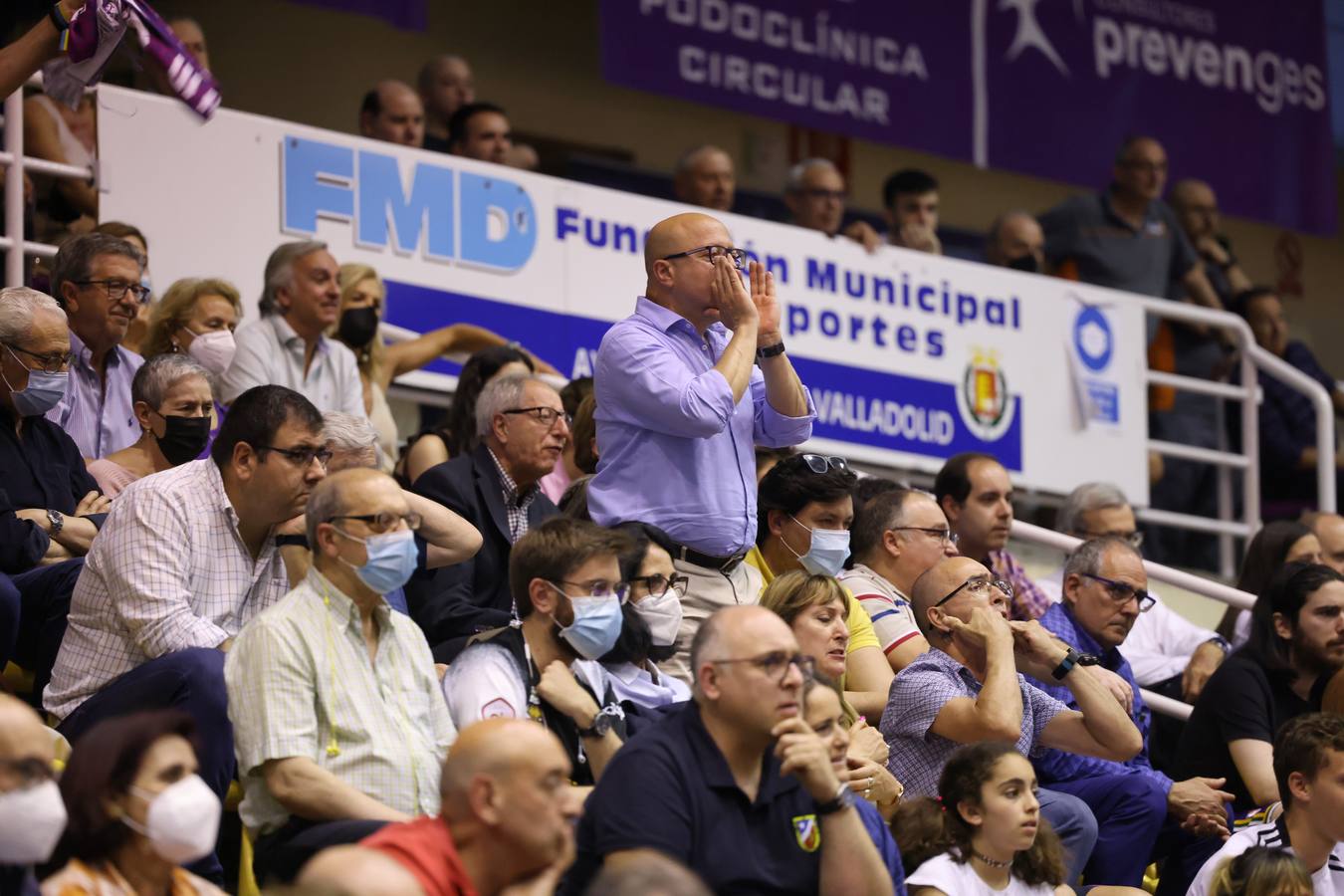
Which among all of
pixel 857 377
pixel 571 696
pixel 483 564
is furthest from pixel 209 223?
pixel 571 696

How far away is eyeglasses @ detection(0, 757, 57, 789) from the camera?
4.06 m

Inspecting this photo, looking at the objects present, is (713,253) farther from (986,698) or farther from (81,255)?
(81,255)

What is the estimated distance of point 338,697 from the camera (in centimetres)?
502

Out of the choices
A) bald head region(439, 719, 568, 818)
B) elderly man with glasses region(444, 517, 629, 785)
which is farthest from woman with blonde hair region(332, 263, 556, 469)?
bald head region(439, 719, 568, 818)

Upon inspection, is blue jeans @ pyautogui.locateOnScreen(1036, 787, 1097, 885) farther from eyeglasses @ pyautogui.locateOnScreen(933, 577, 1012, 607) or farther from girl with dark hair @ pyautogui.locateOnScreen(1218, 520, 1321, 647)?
girl with dark hair @ pyautogui.locateOnScreen(1218, 520, 1321, 647)

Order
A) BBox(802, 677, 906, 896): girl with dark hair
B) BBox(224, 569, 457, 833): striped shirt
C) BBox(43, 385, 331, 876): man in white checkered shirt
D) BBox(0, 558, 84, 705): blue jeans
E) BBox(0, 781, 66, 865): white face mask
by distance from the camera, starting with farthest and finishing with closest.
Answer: BBox(0, 558, 84, 705): blue jeans < BBox(43, 385, 331, 876): man in white checkered shirt < BBox(802, 677, 906, 896): girl with dark hair < BBox(224, 569, 457, 833): striped shirt < BBox(0, 781, 66, 865): white face mask

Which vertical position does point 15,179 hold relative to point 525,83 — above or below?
below

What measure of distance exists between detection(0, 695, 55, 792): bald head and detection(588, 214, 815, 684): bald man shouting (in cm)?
227

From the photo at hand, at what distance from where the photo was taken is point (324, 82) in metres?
11.7

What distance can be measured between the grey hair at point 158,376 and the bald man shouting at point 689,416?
127 centimetres

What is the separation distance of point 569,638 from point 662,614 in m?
0.49

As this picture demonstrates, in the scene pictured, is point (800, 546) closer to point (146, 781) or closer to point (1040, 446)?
point (146, 781)

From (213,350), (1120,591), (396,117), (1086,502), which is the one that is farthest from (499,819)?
(396,117)

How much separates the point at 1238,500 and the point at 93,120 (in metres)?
6.26
